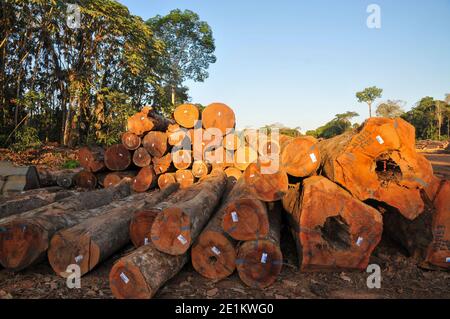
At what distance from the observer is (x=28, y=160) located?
11906mm

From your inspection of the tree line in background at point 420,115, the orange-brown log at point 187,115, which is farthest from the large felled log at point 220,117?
the tree line in background at point 420,115

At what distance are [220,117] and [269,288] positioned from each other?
4.17 metres

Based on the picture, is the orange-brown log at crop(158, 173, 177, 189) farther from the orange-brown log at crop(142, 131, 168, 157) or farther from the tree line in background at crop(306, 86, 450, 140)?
the tree line in background at crop(306, 86, 450, 140)

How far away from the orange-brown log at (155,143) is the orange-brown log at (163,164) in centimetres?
11

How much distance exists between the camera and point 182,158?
7.11 m

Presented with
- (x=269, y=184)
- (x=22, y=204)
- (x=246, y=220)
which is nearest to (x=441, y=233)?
(x=269, y=184)

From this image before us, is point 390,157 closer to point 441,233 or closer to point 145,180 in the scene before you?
point 441,233

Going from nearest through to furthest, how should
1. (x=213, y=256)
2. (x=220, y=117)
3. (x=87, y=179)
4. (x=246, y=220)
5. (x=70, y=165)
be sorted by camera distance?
(x=246, y=220) < (x=213, y=256) < (x=220, y=117) < (x=87, y=179) < (x=70, y=165)

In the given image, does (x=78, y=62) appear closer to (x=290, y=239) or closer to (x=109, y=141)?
(x=109, y=141)

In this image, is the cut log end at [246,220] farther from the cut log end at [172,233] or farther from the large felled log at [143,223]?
the large felled log at [143,223]

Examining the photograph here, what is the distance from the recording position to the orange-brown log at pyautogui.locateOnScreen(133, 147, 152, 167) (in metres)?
7.42

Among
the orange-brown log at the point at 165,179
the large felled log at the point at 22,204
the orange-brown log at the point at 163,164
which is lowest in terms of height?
the large felled log at the point at 22,204

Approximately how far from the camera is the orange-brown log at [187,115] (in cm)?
714
